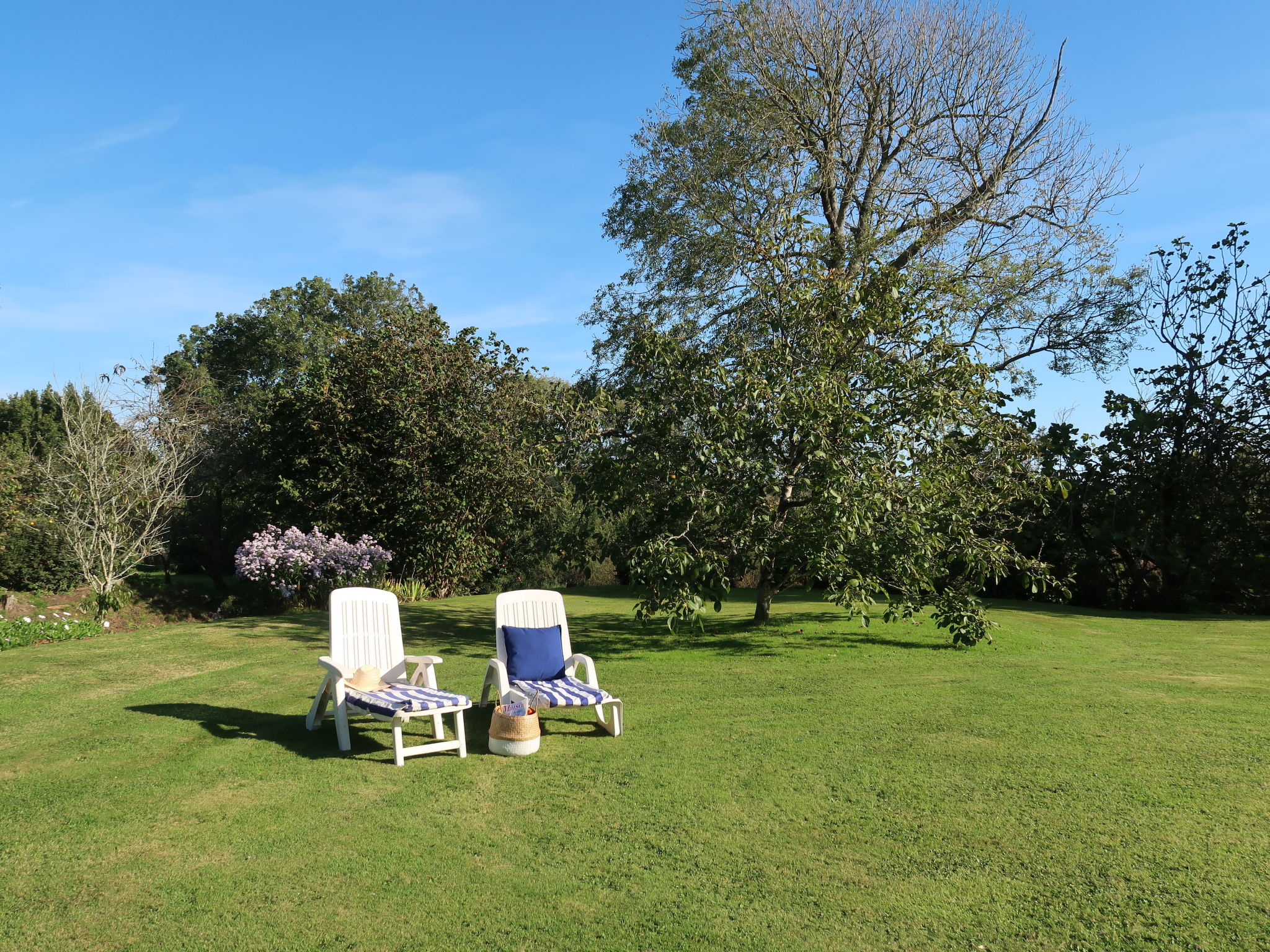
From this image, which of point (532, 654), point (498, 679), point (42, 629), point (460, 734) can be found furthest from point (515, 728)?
point (42, 629)

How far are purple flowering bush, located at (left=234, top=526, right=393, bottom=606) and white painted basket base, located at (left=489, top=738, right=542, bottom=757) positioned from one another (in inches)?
344

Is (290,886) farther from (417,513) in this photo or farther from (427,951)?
(417,513)

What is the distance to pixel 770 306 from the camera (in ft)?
37.4

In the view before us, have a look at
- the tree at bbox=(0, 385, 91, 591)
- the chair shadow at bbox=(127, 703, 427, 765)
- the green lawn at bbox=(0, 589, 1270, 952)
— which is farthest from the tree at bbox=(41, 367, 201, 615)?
the chair shadow at bbox=(127, 703, 427, 765)

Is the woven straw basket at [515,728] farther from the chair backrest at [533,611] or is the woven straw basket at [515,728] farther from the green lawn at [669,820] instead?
the chair backrest at [533,611]

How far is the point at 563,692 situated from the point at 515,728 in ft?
1.71

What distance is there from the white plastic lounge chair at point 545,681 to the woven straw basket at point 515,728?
0.15 metres

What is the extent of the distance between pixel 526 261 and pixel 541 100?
7.49 ft

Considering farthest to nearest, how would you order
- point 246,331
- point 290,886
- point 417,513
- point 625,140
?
1. point 246,331
2. point 625,140
3. point 417,513
4. point 290,886

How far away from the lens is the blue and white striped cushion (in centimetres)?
638

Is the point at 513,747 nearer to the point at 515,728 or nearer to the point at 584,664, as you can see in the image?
the point at 515,728

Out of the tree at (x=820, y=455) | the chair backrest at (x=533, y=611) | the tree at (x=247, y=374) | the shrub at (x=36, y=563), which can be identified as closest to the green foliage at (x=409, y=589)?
the tree at (x=247, y=374)

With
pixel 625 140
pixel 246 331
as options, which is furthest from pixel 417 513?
pixel 246 331

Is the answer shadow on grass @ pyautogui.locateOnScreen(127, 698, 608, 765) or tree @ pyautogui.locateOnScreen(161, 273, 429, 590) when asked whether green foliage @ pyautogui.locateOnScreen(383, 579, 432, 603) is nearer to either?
tree @ pyautogui.locateOnScreen(161, 273, 429, 590)
